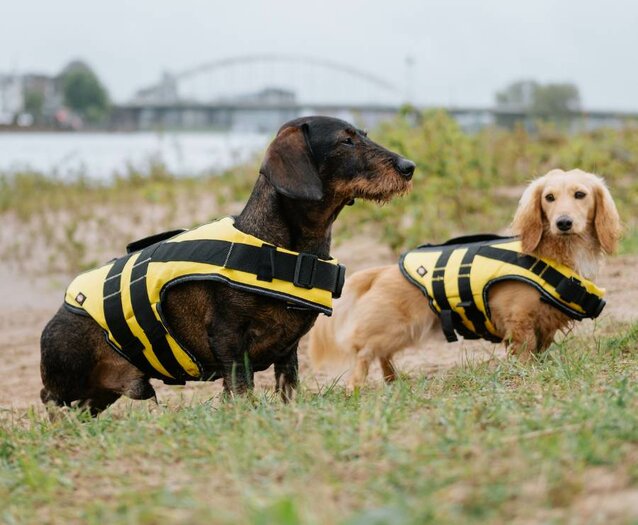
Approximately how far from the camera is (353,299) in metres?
6.32

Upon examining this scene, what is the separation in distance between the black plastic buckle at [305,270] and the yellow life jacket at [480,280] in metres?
1.65

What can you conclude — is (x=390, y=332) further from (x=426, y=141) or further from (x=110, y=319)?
(x=426, y=141)

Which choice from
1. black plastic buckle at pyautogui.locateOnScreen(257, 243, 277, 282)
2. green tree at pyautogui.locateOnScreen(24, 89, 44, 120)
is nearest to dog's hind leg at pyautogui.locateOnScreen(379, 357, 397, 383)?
black plastic buckle at pyautogui.locateOnScreen(257, 243, 277, 282)

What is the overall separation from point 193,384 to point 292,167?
9.64 ft

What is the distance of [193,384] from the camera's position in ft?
21.8

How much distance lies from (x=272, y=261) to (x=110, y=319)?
95 cm

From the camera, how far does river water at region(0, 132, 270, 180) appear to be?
1633cm

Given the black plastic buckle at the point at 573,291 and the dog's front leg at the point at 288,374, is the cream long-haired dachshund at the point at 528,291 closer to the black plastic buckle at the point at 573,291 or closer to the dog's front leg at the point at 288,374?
the black plastic buckle at the point at 573,291

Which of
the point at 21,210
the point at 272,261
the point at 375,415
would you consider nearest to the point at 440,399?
the point at 375,415

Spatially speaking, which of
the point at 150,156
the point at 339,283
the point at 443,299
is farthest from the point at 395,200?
the point at 150,156

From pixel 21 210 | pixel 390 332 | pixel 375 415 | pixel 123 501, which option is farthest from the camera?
pixel 21 210

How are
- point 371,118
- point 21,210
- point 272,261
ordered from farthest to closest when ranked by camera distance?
point 21,210 < point 371,118 < point 272,261

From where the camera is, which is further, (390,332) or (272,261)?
(390,332)

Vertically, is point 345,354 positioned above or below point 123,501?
below
